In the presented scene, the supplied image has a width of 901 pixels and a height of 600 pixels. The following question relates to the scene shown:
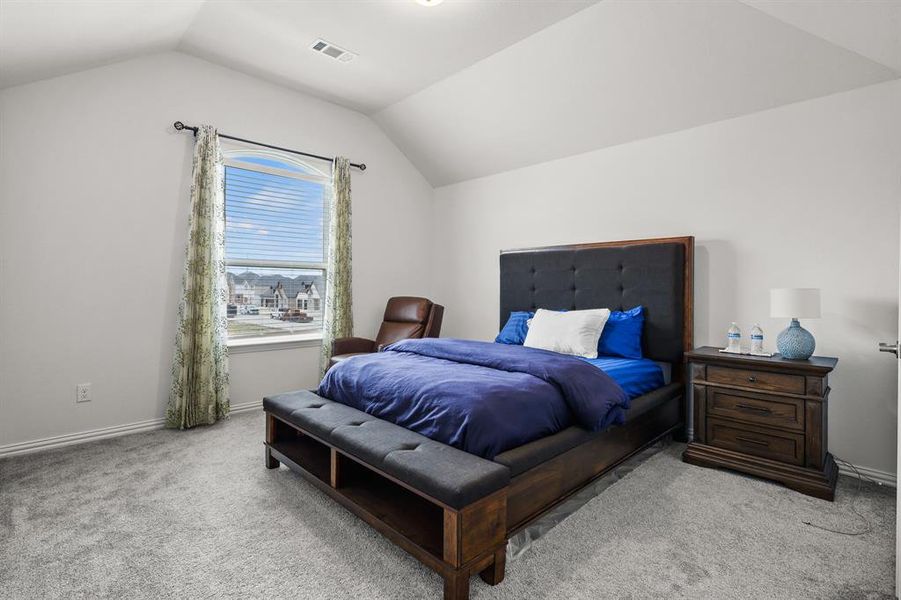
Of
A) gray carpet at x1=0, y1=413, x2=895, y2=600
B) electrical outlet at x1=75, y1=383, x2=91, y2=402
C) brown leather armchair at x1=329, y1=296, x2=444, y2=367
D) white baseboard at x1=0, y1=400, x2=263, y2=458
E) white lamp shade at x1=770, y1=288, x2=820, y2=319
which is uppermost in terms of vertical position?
white lamp shade at x1=770, y1=288, x2=820, y2=319

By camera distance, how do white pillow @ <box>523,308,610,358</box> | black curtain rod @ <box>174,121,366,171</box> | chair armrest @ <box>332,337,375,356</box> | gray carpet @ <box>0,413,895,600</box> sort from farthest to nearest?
chair armrest @ <box>332,337,375,356</box> → black curtain rod @ <box>174,121,366,171</box> → white pillow @ <box>523,308,610,358</box> → gray carpet @ <box>0,413,895,600</box>

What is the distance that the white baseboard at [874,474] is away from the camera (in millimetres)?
2530

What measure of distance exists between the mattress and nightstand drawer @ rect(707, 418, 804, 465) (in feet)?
1.36

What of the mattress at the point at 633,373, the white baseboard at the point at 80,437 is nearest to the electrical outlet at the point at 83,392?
the white baseboard at the point at 80,437

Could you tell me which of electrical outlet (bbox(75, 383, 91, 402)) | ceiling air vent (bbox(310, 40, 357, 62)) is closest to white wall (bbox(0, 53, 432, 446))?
electrical outlet (bbox(75, 383, 91, 402))

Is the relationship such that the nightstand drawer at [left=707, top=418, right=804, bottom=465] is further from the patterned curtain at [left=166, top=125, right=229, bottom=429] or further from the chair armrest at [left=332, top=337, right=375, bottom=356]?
the patterned curtain at [left=166, top=125, right=229, bottom=429]

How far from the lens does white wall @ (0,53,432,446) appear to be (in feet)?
9.55

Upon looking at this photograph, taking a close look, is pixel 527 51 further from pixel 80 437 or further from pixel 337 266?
pixel 80 437

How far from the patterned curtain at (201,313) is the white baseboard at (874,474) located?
4.21m

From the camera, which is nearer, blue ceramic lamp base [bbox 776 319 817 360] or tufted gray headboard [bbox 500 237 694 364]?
blue ceramic lamp base [bbox 776 319 817 360]

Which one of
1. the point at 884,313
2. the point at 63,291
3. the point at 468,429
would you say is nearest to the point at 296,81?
the point at 63,291

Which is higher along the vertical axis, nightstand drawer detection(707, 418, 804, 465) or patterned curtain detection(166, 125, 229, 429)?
patterned curtain detection(166, 125, 229, 429)

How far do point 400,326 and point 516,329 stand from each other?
120cm

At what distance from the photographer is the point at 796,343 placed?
254 centimetres
